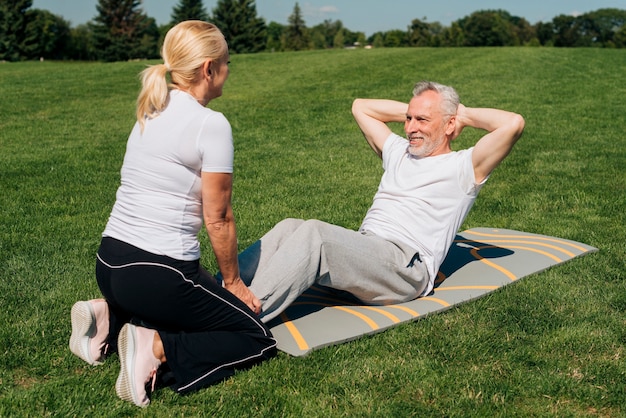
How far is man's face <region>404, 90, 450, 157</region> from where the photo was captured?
4.71 meters

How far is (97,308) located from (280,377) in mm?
1070

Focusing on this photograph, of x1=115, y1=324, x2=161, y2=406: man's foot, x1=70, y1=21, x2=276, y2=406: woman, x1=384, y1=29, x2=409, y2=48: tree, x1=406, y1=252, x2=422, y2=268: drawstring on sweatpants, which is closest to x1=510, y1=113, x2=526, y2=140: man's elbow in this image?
x1=406, y1=252, x2=422, y2=268: drawstring on sweatpants

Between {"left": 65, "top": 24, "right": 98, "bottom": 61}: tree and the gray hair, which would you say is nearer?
the gray hair

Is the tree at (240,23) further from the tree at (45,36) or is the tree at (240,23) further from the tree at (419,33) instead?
the tree at (419,33)

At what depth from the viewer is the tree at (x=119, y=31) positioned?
67625mm

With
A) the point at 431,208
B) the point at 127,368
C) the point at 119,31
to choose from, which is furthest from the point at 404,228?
the point at 119,31

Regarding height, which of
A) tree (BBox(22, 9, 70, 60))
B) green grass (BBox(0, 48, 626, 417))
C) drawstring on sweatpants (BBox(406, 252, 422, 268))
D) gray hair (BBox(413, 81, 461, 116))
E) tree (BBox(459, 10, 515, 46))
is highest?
tree (BBox(459, 10, 515, 46))

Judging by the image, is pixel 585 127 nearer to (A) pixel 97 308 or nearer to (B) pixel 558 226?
(B) pixel 558 226

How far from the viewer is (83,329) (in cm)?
368

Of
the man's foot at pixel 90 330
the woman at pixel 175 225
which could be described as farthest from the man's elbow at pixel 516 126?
the man's foot at pixel 90 330

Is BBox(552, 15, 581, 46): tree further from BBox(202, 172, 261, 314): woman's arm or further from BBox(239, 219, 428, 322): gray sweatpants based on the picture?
BBox(202, 172, 261, 314): woman's arm

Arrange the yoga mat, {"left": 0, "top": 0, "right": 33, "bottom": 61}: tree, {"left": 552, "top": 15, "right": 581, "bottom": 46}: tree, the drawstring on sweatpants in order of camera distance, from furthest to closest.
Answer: {"left": 552, "top": 15, "right": 581, "bottom": 46}: tree, {"left": 0, "top": 0, "right": 33, "bottom": 61}: tree, the drawstring on sweatpants, the yoga mat

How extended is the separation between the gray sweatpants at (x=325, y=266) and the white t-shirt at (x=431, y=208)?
0.43ft

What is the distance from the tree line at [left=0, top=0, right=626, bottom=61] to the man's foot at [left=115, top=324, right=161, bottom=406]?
62.5 metres
